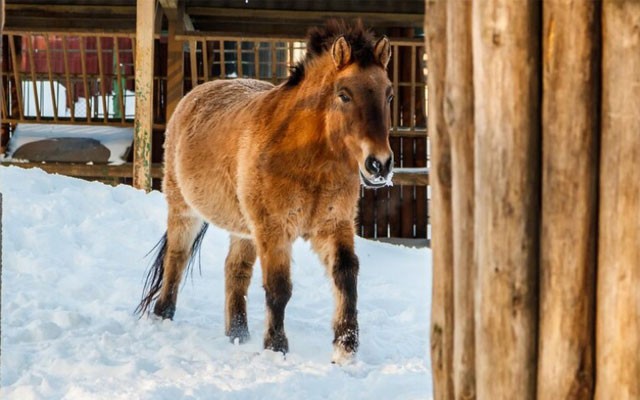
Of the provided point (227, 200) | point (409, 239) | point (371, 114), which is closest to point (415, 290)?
point (227, 200)

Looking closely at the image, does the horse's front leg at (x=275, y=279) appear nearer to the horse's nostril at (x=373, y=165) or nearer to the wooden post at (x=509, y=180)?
the horse's nostril at (x=373, y=165)

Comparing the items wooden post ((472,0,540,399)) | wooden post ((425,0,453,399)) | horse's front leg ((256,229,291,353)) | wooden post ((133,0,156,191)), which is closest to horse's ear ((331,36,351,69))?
horse's front leg ((256,229,291,353))

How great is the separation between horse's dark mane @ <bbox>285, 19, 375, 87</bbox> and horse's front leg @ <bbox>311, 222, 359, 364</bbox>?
106 cm

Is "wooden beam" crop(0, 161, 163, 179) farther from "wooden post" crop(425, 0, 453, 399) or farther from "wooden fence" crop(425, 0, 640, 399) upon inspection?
"wooden fence" crop(425, 0, 640, 399)

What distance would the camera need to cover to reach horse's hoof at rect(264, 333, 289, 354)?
20.6 feet

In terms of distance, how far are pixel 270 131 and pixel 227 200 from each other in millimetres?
758

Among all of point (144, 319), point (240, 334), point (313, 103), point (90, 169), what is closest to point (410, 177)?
point (90, 169)

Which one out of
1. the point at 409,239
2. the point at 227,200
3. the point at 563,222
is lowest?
the point at 409,239

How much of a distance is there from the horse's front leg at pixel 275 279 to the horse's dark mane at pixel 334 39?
1108 mm

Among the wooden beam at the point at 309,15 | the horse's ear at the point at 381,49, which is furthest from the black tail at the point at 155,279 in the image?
the wooden beam at the point at 309,15

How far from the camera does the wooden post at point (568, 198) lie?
2738 mm

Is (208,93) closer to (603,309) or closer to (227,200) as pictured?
Answer: (227,200)

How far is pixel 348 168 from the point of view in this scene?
6301mm

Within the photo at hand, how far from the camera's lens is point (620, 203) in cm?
271
